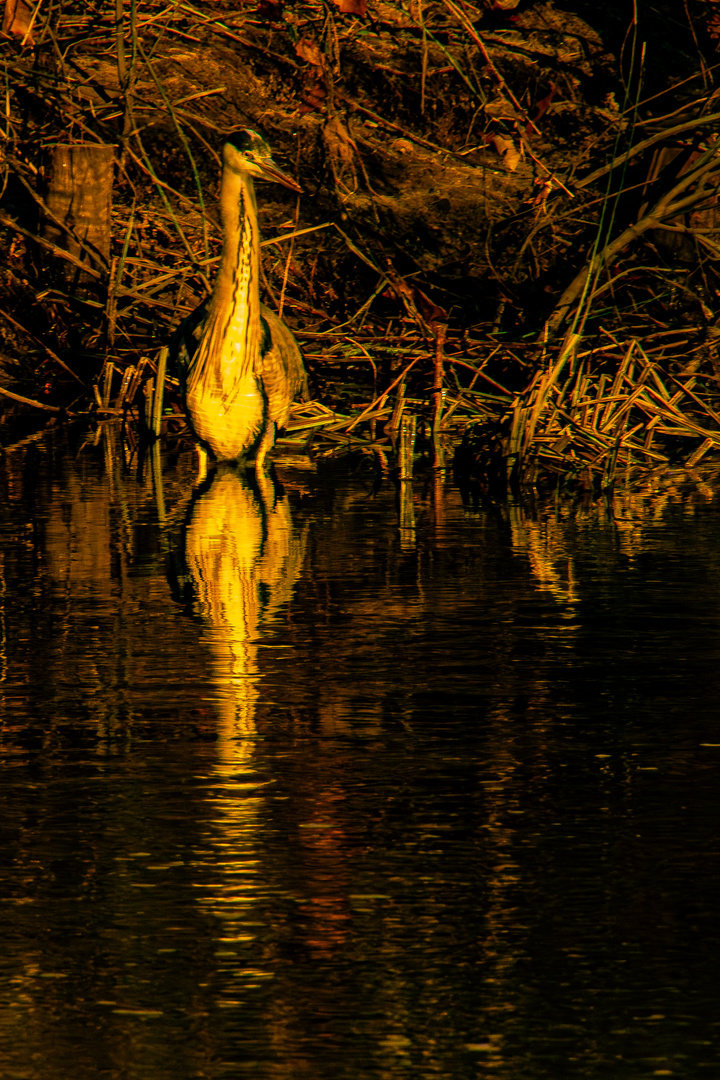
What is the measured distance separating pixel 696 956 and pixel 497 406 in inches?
278

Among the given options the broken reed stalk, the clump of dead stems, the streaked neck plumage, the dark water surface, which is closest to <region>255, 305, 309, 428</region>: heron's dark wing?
the streaked neck plumage

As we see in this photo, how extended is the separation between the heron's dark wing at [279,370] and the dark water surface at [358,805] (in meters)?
1.64

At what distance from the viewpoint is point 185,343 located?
8906 mm

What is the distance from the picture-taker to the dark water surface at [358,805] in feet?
9.98

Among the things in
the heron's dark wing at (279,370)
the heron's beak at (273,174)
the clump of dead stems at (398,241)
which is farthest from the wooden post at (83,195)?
the heron's beak at (273,174)

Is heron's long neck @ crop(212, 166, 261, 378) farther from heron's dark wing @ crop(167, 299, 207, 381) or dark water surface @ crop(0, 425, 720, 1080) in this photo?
dark water surface @ crop(0, 425, 720, 1080)

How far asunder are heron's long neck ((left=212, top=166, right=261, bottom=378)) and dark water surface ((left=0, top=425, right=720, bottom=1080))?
157cm

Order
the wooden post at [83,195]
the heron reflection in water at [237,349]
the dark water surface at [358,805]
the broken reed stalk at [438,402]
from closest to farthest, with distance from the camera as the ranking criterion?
the dark water surface at [358,805] < the heron reflection in water at [237,349] < the broken reed stalk at [438,402] < the wooden post at [83,195]

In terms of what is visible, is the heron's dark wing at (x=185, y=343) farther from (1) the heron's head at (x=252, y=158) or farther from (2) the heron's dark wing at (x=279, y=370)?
(1) the heron's head at (x=252, y=158)

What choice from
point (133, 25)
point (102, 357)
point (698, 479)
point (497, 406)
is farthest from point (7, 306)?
point (698, 479)

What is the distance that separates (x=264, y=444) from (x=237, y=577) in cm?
247

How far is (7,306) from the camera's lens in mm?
12086

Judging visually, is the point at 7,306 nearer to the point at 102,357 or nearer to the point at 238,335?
the point at 102,357

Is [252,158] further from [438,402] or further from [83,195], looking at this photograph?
[83,195]
